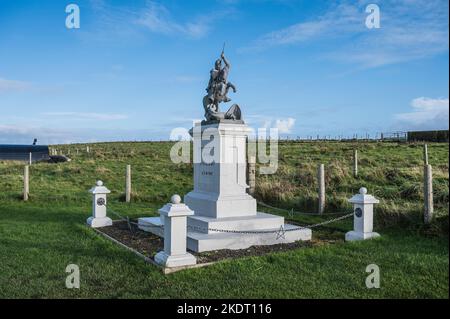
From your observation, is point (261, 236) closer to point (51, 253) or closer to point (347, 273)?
point (347, 273)

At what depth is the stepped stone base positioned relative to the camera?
309 inches

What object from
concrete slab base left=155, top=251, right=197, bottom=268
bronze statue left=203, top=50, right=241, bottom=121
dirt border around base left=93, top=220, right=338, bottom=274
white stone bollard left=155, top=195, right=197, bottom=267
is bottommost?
dirt border around base left=93, top=220, right=338, bottom=274

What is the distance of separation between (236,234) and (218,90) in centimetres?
349

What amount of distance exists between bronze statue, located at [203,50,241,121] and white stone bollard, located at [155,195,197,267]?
3.50 metres

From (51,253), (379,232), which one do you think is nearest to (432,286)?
(379,232)

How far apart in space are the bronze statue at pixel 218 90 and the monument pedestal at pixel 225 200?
38 cm

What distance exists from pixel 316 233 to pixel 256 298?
446cm

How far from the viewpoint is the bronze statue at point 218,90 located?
9693mm

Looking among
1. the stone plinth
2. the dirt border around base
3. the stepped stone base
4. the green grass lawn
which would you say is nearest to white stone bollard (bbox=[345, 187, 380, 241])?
the green grass lawn

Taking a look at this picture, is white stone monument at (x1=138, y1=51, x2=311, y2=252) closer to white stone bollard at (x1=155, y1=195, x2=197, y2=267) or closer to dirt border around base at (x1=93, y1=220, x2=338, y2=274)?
dirt border around base at (x1=93, y1=220, x2=338, y2=274)

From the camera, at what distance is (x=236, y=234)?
8.20 meters

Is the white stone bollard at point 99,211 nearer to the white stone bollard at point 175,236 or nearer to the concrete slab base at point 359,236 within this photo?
the white stone bollard at point 175,236
